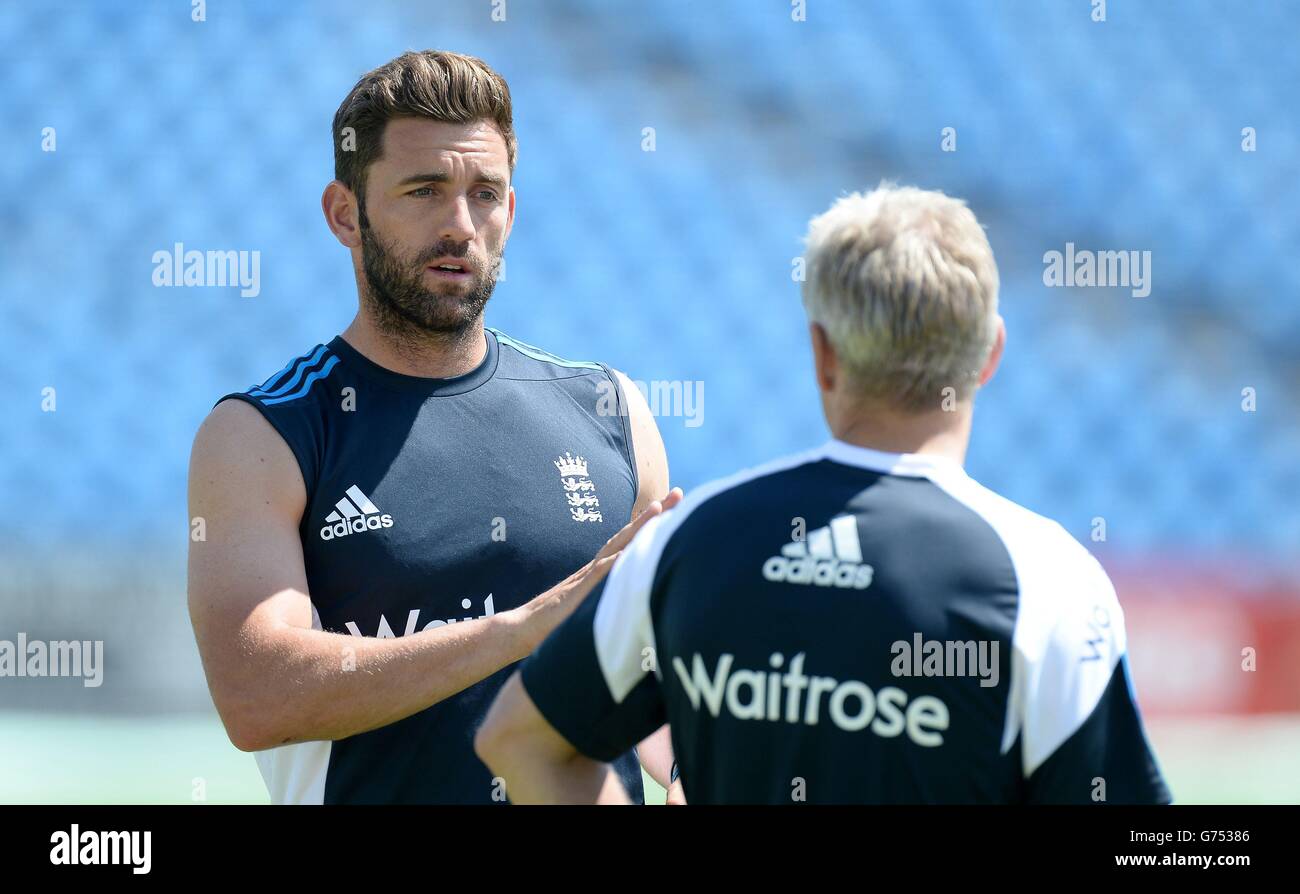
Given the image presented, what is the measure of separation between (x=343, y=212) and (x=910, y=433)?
1473 mm

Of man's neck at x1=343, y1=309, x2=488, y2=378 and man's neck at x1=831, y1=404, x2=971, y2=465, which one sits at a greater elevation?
man's neck at x1=343, y1=309, x2=488, y2=378

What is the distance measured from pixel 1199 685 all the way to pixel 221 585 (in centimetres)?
419

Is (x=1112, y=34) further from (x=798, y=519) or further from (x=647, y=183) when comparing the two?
(x=798, y=519)

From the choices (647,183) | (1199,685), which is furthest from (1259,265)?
(647,183)

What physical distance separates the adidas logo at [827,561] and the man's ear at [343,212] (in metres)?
1.43

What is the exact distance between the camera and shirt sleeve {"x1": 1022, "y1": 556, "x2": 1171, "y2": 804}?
140 centimetres

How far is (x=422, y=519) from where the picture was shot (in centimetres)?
235

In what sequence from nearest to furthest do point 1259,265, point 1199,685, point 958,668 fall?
1. point 958,668
2. point 1199,685
3. point 1259,265

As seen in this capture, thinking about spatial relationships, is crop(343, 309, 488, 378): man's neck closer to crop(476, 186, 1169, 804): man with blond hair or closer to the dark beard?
the dark beard

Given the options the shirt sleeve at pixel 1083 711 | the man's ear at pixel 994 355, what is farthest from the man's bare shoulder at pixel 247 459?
the shirt sleeve at pixel 1083 711

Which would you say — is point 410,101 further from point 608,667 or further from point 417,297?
point 608,667

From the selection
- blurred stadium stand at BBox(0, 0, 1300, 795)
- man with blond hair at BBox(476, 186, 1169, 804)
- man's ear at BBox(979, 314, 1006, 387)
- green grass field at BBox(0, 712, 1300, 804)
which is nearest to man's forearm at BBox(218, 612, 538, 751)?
man with blond hair at BBox(476, 186, 1169, 804)

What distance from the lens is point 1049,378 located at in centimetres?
589

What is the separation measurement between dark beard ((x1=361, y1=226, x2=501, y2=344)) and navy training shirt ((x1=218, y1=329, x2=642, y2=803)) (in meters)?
0.08
